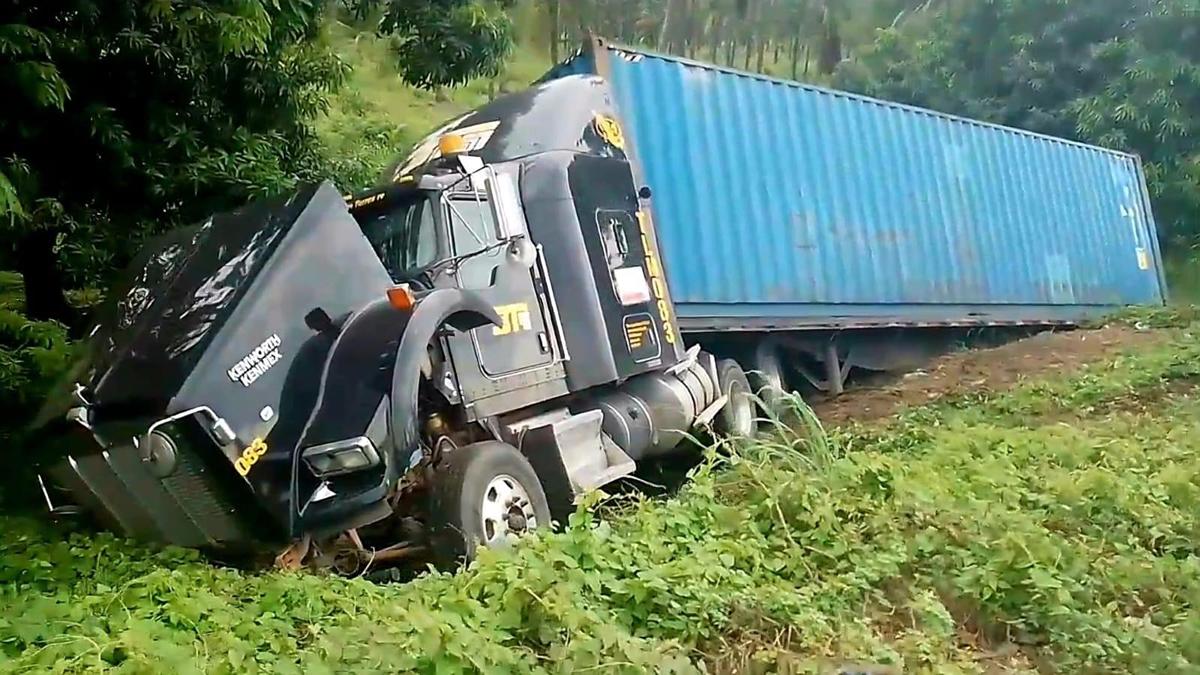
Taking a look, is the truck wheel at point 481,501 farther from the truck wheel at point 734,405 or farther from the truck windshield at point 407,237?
the truck wheel at point 734,405

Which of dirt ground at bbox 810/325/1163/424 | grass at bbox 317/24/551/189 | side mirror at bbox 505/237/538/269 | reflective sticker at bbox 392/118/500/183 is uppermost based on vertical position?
grass at bbox 317/24/551/189

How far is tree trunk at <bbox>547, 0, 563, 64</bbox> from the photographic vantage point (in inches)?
1146

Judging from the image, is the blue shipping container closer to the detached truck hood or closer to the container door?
the container door

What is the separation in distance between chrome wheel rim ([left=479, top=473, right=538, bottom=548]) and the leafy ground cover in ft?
1.31

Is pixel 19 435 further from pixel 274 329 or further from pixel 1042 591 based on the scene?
pixel 1042 591

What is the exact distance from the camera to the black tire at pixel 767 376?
9.68 m

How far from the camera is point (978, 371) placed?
11125 millimetres

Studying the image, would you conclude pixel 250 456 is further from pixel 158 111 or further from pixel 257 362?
pixel 158 111

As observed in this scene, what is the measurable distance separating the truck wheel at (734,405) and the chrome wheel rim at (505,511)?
3.25 metres

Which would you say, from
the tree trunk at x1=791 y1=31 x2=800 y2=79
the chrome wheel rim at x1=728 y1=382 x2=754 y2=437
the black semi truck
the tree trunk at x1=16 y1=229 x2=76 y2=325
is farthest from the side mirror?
the tree trunk at x1=791 y1=31 x2=800 y2=79

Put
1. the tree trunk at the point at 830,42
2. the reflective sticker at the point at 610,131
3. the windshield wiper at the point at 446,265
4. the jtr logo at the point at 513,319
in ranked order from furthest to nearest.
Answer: the tree trunk at the point at 830,42 → the reflective sticker at the point at 610,131 → the jtr logo at the point at 513,319 → the windshield wiper at the point at 446,265

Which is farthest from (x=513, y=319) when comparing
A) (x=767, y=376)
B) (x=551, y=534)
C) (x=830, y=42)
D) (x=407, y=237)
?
(x=830, y=42)

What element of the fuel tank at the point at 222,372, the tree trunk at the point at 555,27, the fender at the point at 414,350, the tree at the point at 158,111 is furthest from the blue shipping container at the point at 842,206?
the tree trunk at the point at 555,27

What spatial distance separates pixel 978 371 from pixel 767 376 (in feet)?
8.33
